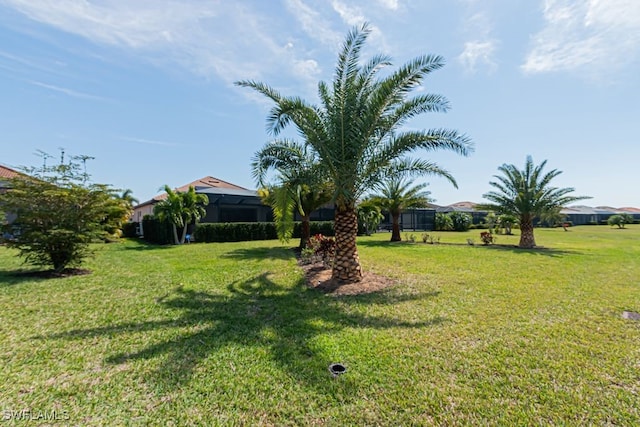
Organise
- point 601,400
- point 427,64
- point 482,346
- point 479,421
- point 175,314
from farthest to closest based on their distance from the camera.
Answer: point 427,64 < point 175,314 < point 482,346 < point 601,400 < point 479,421

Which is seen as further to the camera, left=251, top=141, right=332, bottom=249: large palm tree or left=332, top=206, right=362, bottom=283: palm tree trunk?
left=251, top=141, right=332, bottom=249: large palm tree

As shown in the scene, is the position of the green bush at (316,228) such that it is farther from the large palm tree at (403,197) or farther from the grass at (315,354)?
the grass at (315,354)

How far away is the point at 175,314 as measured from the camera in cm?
535

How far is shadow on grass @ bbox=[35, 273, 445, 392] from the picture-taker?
360cm

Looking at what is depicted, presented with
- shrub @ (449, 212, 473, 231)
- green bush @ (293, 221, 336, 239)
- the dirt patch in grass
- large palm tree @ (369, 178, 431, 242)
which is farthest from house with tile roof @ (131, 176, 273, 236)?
shrub @ (449, 212, 473, 231)

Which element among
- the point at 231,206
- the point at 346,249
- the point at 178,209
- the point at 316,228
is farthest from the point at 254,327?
the point at 231,206

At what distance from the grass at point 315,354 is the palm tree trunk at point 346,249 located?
116cm

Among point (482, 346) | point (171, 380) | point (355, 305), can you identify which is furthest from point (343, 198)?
point (171, 380)

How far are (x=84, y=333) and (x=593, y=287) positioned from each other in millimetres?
11090

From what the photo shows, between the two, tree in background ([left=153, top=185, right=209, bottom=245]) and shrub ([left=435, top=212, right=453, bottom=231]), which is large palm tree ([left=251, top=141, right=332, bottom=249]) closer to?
tree in background ([left=153, top=185, right=209, bottom=245])

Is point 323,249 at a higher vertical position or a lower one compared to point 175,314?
higher

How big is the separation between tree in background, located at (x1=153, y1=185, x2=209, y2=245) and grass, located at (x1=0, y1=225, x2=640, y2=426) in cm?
1035

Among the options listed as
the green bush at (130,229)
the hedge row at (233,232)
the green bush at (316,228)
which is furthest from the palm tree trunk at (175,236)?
the green bush at (130,229)

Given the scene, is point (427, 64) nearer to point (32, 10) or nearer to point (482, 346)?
point (482, 346)
